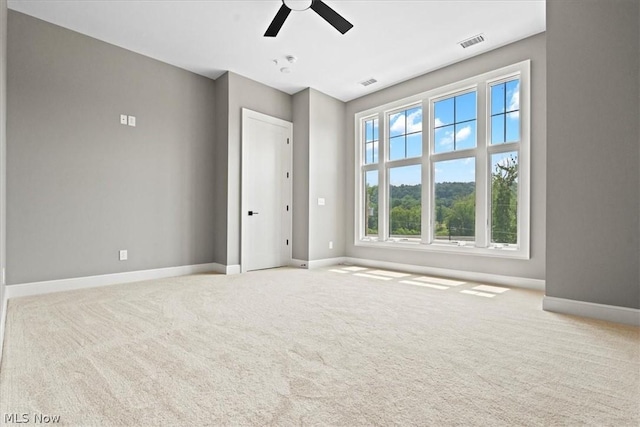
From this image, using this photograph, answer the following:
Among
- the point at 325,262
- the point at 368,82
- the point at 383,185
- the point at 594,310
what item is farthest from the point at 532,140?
the point at 325,262

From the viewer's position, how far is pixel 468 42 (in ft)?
12.9

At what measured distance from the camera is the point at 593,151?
2.63 metres

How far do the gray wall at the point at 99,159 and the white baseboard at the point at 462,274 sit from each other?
269 centimetres

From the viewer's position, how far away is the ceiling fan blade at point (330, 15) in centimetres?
291

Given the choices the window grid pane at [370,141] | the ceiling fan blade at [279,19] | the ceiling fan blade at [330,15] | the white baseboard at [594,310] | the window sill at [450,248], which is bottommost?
the white baseboard at [594,310]

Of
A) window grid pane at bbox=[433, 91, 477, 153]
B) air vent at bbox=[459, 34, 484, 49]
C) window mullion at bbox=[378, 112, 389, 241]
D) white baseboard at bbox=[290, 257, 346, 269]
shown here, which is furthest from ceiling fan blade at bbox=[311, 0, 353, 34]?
white baseboard at bbox=[290, 257, 346, 269]

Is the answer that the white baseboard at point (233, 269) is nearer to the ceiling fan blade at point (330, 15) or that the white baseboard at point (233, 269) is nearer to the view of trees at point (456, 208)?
the view of trees at point (456, 208)

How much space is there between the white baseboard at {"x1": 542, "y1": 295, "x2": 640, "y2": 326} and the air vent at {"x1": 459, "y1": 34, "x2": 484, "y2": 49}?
3.03 meters

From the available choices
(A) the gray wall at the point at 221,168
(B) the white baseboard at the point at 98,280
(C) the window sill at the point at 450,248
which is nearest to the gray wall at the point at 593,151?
(C) the window sill at the point at 450,248

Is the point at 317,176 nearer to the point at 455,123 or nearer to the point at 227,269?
the point at 227,269

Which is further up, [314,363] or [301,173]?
[301,173]

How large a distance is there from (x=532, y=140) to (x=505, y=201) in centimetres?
78

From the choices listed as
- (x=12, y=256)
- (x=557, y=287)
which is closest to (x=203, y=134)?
(x=12, y=256)

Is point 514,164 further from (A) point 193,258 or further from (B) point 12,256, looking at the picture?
(B) point 12,256
